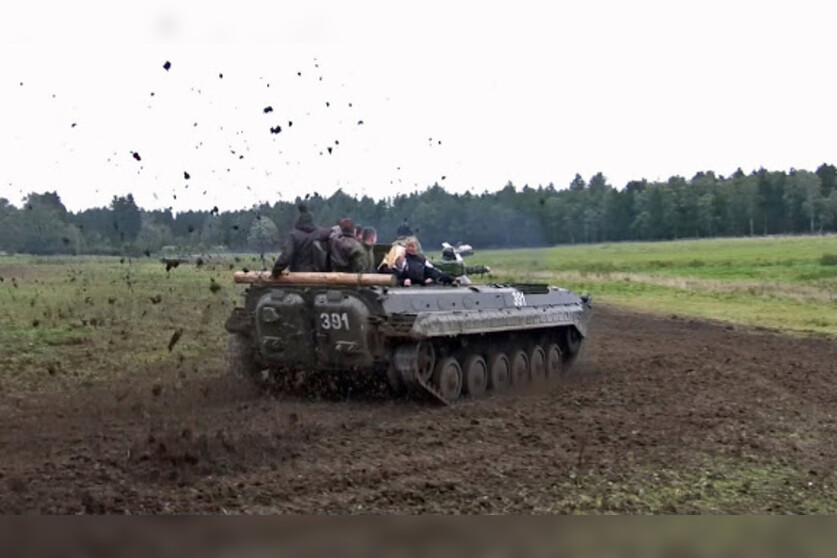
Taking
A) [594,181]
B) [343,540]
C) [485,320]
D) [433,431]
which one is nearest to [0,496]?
[343,540]

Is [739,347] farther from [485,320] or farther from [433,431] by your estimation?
[433,431]

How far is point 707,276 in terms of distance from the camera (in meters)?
52.0

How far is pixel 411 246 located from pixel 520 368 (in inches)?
106

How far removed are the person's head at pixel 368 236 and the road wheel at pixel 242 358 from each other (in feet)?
6.94

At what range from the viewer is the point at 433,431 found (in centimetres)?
1241

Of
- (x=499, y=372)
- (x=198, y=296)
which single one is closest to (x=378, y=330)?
(x=499, y=372)

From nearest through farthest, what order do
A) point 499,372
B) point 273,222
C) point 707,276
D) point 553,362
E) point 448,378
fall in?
1. point 448,378
2. point 499,372
3. point 553,362
4. point 273,222
5. point 707,276

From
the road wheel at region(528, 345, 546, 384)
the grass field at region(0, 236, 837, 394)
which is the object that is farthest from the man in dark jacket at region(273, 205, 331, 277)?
the road wheel at region(528, 345, 546, 384)

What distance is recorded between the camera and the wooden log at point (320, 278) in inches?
564

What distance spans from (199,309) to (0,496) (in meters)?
17.9

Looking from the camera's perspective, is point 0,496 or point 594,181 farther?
point 594,181

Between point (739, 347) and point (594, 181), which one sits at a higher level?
point (594, 181)

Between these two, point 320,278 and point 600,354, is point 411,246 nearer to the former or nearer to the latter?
point 320,278

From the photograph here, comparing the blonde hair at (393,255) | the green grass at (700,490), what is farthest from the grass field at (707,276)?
the green grass at (700,490)
